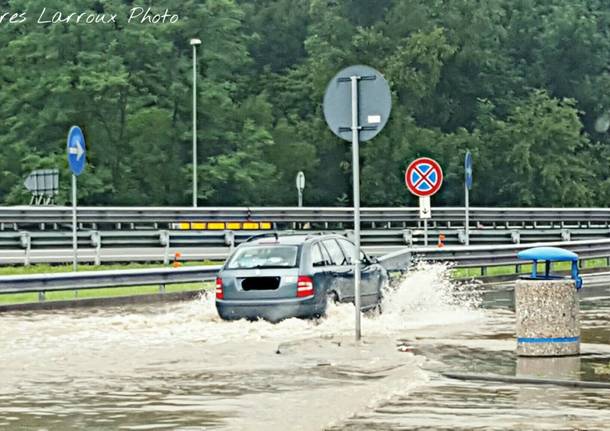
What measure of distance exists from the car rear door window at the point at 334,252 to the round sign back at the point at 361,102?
4.21 meters

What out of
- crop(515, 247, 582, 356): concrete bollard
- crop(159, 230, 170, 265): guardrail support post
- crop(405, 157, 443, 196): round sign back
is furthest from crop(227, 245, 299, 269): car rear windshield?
crop(159, 230, 170, 265): guardrail support post

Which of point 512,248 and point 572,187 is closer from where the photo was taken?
point 512,248

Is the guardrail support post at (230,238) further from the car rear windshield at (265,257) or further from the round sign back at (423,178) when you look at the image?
the car rear windshield at (265,257)

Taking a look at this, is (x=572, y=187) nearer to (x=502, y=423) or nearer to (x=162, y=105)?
(x=162, y=105)

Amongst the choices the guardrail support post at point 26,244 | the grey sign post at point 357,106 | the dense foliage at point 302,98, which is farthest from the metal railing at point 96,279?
the dense foliage at point 302,98

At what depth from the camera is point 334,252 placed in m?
22.4

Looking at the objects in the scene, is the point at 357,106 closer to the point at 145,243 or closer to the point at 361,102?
the point at 361,102

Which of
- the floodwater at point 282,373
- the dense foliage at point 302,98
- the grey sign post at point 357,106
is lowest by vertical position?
the floodwater at point 282,373

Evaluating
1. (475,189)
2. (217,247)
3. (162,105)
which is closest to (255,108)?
(162,105)

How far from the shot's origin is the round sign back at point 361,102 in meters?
18.0

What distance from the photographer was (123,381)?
14992mm

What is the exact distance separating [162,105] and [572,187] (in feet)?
60.4

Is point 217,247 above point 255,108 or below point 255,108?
below

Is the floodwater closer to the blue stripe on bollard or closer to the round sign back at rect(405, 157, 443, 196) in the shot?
the blue stripe on bollard
